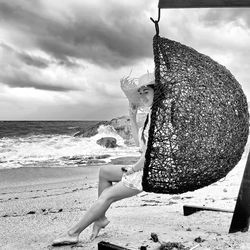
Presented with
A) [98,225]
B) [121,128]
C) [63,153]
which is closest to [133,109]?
[98,225]

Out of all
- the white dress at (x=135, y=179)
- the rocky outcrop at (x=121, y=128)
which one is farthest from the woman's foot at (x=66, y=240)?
the rocky outcrop at (x=121, y=128)

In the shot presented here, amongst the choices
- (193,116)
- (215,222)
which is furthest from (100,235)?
(193,116)

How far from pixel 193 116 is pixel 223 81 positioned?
0.56 metres

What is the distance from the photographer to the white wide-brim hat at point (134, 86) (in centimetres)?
346

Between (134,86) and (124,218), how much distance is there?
5.61 feet

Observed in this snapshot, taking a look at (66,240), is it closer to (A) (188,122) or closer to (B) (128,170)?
(B) (128,170)

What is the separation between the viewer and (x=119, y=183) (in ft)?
11.4

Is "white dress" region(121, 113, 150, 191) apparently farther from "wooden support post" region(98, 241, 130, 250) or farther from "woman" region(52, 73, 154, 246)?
"wooden support post" region(98, 241, 130, 250)

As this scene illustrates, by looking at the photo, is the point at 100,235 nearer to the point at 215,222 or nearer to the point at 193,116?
the point at 215,222

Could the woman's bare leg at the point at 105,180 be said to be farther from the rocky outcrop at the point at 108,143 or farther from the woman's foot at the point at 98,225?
the rocky outcrop at the point at 108,143

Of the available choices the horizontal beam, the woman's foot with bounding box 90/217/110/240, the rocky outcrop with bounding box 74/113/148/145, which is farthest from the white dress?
the rocky outcrop with bounding box 74/113/148/145

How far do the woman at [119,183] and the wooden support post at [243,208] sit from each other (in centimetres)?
100

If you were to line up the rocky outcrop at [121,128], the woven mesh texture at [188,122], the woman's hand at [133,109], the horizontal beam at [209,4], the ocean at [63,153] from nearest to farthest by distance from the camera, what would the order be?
the woven mesh texture at [188,122] < the horizontal beam at [209,4] < the woman's hand at [133,109] < the ocean at [63,153] < the rocky outcrop at [121,128]

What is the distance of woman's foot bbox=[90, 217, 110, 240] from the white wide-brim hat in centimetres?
119
